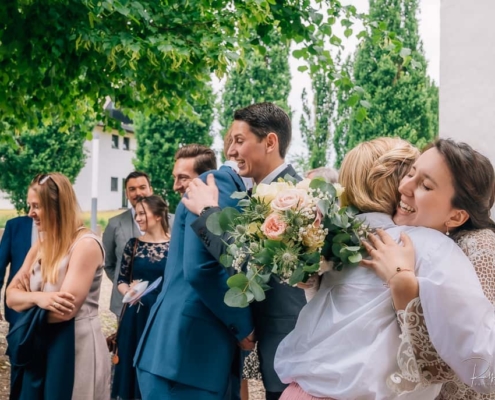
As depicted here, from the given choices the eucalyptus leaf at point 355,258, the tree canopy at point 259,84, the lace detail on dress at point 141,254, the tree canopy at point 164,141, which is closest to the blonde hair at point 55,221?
the lace detail on dress at point 141,254

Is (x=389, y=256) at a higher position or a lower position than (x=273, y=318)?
higher

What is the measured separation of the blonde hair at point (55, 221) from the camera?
4.18 meters

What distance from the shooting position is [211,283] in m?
2.93

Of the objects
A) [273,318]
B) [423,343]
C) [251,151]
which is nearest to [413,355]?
[423,343]

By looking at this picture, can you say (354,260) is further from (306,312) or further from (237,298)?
(237,298)

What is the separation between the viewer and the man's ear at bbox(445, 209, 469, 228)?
223 cm

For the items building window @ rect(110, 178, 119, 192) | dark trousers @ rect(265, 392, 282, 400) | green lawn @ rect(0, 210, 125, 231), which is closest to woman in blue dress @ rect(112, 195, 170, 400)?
dark trousers @ rect(265, 392, 282, 400)

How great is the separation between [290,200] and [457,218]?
0.52 metres

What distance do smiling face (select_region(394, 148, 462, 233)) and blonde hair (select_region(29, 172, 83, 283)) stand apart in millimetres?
2478

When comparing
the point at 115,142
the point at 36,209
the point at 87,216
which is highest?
the point at 115,142

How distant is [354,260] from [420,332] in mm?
287

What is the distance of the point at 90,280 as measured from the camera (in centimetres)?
414

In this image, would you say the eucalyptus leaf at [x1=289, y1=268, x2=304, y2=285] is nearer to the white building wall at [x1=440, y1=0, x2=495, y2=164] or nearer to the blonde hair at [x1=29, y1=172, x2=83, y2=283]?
the blonde hair at [x1=29, y1=172, x2=83, y2=283]

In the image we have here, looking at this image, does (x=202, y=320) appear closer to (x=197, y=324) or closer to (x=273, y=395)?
(x=197, y=324)
